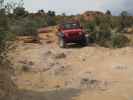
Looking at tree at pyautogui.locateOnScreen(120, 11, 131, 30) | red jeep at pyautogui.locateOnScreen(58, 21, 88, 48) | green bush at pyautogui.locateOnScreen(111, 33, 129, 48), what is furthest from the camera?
tree at pyautogui.locateOnScreen(120, 11, 131, 30)

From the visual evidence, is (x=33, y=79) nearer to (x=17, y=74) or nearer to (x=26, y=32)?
(x=17, y=74)

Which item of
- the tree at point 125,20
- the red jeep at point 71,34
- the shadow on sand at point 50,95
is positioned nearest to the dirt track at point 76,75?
the shadow on sand at point 50,95

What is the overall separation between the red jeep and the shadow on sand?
1434cm

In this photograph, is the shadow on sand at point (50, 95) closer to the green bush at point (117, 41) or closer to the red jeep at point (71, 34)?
the red jeep at point (71, 34)

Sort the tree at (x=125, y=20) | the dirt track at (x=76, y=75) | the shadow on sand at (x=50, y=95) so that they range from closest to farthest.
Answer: the shadow on sand at (x=50, y=95), the dirt track at (x=76, y=75), the tree at (x=125, y=20)

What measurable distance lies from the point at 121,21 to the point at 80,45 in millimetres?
17440

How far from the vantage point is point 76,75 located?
647 inches

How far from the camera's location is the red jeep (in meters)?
27.7

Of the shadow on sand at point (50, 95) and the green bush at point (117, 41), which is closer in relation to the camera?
the shadow on sand at point (50, 95)

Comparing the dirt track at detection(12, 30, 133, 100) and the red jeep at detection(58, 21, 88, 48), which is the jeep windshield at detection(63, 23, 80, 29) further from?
the dirt track at detection(12, 30, 133, 100)

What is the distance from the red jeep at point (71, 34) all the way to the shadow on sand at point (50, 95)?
14345 mm

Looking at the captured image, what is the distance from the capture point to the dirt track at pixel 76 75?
12.6 meters

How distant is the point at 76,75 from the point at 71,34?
37.5 ft

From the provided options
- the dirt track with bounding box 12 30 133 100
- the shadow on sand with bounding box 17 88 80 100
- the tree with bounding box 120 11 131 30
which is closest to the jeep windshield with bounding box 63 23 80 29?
the dirt track with bounding box 12 30 133 100
